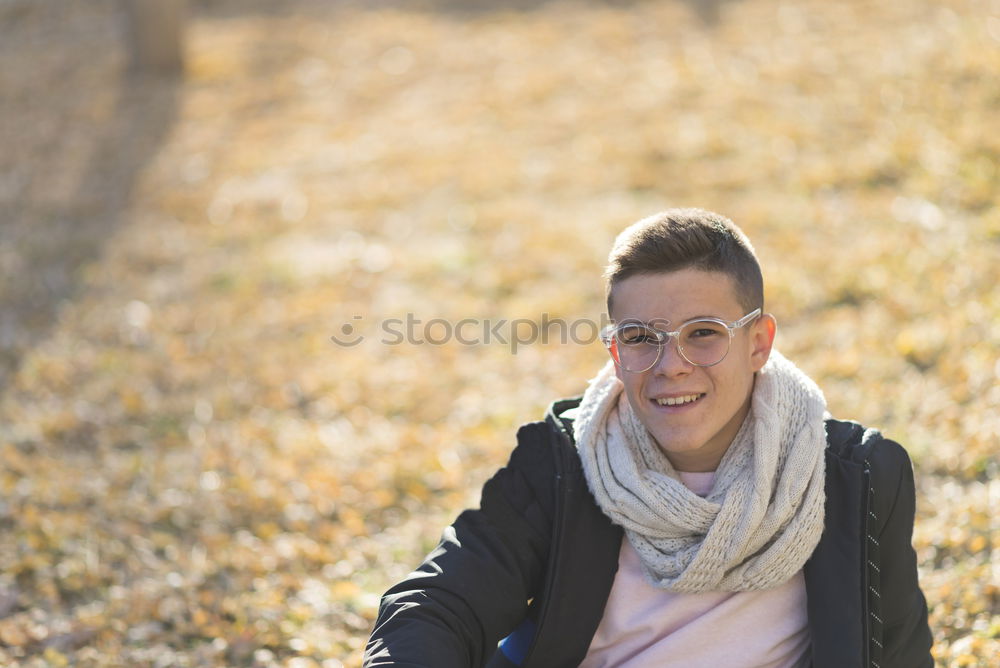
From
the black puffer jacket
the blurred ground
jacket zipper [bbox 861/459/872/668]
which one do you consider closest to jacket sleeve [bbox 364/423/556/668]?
the black puffer jacket

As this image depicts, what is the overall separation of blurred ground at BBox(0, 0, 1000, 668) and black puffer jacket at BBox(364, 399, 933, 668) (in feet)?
4.40

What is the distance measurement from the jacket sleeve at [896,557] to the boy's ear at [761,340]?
0.36 m

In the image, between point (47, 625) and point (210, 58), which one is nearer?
point (47, 625)

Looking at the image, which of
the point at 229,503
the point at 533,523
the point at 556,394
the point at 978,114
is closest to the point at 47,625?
the point at 229,503

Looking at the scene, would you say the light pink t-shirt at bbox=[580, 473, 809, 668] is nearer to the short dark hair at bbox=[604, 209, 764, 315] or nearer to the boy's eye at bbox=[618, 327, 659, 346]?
the boy's eye at bbox=[618, 327, 659, 346]

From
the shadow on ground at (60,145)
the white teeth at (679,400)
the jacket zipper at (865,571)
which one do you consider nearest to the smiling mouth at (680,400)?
the white teeth at (679,400)

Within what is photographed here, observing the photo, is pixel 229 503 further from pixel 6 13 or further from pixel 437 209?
pixel 6 13

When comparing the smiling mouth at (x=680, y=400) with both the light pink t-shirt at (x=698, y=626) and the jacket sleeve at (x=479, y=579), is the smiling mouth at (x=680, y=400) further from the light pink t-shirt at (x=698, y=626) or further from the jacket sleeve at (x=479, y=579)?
the jacket sleeve at (x=479, y=579)

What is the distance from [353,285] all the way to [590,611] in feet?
19.5

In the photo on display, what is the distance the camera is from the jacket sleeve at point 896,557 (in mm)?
2623

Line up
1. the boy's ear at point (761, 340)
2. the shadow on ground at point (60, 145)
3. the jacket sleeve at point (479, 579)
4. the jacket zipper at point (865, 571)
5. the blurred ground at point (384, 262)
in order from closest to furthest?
the jacket sleeve at point (479, 579)
the jacket zipper at point (865, 571)
the boy's ear at point (761, 340)
the blurred ground at point (384, 262)
the shadow on ground at point (60, 145)

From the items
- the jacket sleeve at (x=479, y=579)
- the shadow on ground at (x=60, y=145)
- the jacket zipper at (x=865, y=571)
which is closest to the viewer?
the jacket sleeve at (x=479, y=579)

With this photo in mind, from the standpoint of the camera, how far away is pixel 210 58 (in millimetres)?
13320

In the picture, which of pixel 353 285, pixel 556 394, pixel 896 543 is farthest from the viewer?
pixel 353 285
